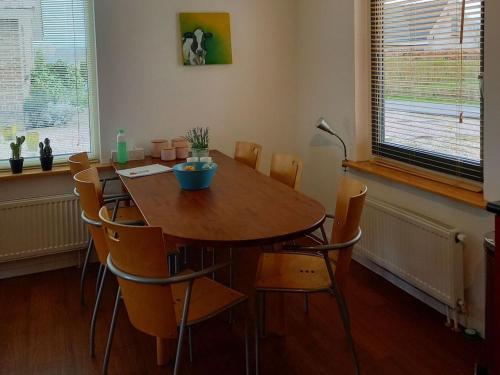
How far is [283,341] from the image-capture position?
9.37 ft

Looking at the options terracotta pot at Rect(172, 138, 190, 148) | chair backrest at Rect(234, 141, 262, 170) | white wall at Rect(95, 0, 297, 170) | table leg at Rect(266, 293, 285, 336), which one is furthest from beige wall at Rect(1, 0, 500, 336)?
table leg at Rect(266, 293, 285, 336)

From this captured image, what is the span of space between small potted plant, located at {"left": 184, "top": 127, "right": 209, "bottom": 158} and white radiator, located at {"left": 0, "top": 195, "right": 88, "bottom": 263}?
97cm

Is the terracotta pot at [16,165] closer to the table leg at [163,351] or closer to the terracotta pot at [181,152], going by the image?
the terracotta pot at [181,152]

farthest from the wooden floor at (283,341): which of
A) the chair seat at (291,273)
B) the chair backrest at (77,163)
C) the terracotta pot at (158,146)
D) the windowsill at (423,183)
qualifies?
the terracotta pot at (158,146)

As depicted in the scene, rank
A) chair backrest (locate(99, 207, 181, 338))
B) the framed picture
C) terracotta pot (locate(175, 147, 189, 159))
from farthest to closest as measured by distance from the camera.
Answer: the framed picture < terracotta pot (locate(175, 147, 189, 159)) < chair backrest (locate(99, 207, 181, 338))

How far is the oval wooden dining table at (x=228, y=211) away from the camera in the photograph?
2156 mm

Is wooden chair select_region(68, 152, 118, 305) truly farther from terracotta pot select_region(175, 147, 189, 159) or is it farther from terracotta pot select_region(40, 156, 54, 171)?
terracotta pot select_region(175, 147, 189, 159)

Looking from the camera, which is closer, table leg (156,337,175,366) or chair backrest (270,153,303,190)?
table leg (156,337,175,366)

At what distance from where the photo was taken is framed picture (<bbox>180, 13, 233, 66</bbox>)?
409 cm

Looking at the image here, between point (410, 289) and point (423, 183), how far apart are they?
2.39ft

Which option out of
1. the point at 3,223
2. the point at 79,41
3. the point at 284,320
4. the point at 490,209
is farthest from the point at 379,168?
the point at 3,223

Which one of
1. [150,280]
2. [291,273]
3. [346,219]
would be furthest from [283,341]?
[150,280]

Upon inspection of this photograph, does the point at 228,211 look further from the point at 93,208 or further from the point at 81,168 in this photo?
the point at 81,168

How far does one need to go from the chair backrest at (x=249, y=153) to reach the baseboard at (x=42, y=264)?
141 centimetres
